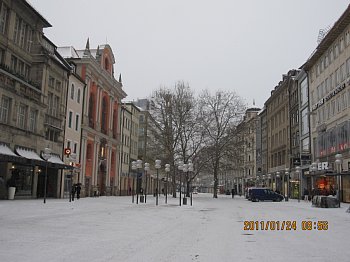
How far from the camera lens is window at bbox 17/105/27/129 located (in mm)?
33000

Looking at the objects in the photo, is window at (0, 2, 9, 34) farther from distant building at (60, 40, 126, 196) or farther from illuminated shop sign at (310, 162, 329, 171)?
illuminated shop sign at (310, 162, 329, 171)

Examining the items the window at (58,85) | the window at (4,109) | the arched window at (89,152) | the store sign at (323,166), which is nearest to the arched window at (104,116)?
the arched window at (89,152)

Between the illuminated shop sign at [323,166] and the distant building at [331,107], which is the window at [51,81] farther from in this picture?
the illuminated shop sign at [323,166]

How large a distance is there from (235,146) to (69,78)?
27.3 meters

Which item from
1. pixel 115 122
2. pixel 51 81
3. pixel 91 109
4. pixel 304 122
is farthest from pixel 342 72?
pixel 115 122

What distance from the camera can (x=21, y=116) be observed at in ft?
110

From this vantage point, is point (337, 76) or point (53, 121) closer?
point (53, 121)

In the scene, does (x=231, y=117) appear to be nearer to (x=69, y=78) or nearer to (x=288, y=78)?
(x=288, y=78)

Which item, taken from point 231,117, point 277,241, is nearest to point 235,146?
point 231,117

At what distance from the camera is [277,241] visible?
11422 millimetres

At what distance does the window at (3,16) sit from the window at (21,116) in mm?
6309

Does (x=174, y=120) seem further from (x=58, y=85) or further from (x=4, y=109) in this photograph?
(x=4, y=109)

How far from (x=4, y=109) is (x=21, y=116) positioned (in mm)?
2638

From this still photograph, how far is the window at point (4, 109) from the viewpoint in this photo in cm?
3052
